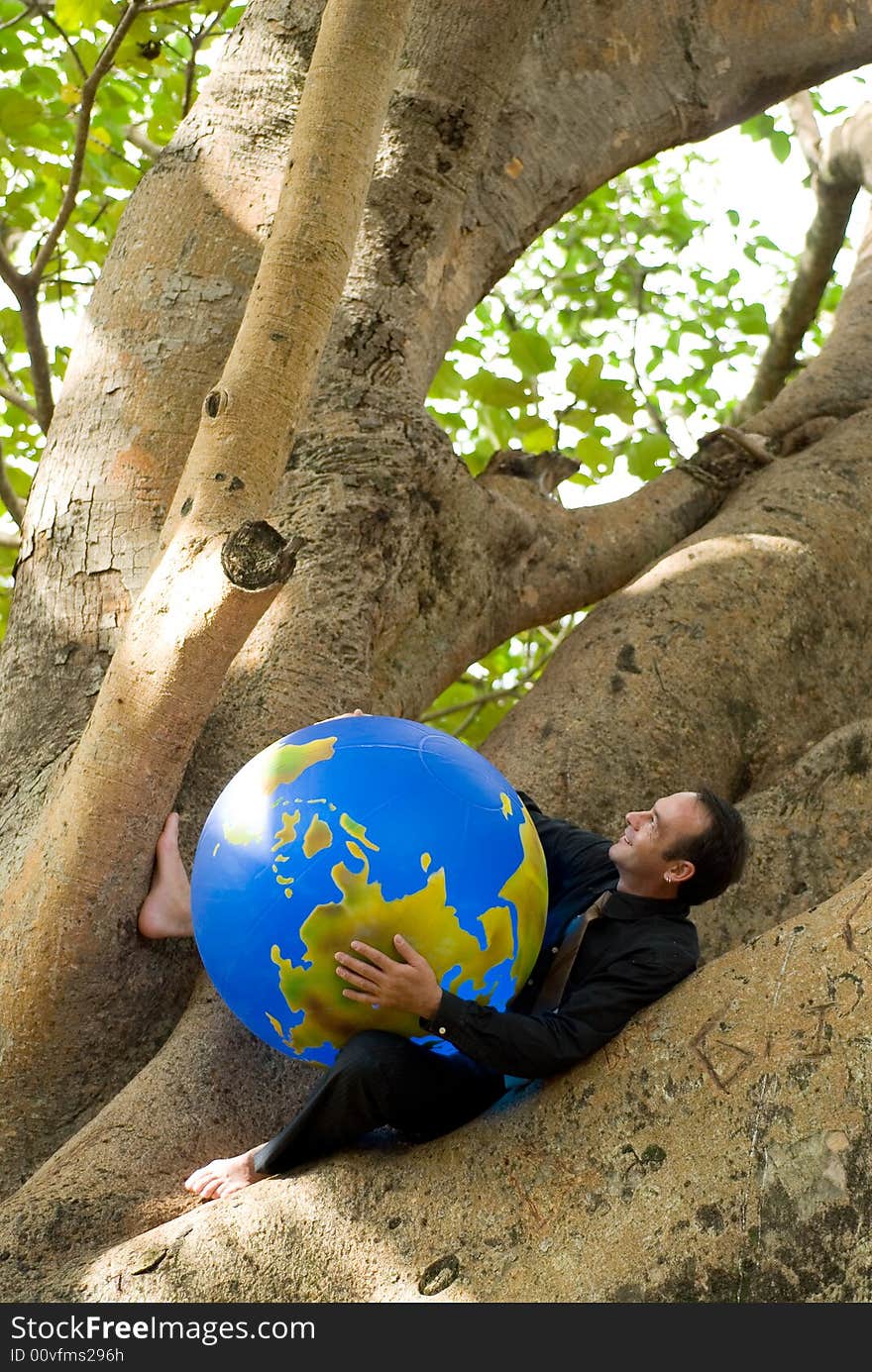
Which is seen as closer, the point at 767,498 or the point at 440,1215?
the point at 440,1215

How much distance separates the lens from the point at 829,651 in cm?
427

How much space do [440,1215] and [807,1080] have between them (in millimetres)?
690

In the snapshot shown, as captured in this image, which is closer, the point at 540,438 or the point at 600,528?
the point at 600,528

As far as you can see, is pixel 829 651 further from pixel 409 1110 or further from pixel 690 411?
pixel 690 411

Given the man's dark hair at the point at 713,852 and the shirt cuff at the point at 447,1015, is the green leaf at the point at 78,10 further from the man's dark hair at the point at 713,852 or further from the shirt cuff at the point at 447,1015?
the shirt cuff at the point at 447,1015

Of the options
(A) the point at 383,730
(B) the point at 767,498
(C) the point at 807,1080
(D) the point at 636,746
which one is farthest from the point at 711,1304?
(B) the point at 767,498

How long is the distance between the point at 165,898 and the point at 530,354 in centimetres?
277

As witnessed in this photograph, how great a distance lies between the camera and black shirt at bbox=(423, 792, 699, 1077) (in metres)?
2.44

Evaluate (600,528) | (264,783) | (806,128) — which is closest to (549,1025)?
(264,783)

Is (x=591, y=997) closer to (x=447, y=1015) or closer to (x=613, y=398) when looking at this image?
(x=447, y=1015)

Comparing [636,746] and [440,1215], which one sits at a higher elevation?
[636,746]

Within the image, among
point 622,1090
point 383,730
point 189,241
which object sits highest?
point 189,241

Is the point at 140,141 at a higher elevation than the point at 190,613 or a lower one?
higher

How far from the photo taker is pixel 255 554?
250cm
